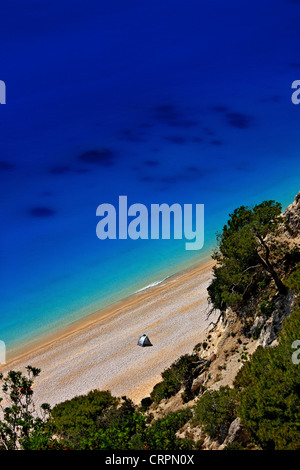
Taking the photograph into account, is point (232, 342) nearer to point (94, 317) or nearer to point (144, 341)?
point (144, 341)

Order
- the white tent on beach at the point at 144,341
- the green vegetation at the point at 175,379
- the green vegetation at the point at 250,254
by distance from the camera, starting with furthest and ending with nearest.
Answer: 1. the white tent on beach at the point at 144,341
2. the green vegetation at the point at 175,379
3. the green vegetation at the point at 250,254

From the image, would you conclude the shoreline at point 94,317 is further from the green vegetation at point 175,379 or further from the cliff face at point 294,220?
the cliff face at point 294,220

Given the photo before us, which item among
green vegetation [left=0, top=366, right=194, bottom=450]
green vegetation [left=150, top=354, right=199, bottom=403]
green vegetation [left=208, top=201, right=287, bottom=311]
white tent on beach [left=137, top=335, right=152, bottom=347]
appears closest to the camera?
green vegetation [left=0, top=366, right=194, bottom=450]

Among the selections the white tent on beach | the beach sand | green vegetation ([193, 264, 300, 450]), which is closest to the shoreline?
the beach sand

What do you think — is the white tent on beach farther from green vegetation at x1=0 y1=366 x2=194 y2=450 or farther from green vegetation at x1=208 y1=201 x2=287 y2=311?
green vegetation at x1=208 y1=201 x2=287 y2=311

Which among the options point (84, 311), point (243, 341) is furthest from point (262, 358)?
point (84, 311)

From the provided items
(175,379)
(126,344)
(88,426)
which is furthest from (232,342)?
(126,344)

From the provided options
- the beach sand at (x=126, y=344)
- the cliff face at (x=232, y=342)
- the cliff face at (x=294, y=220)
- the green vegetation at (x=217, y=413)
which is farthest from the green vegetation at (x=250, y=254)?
the beach sand at (x=126, y=344)
